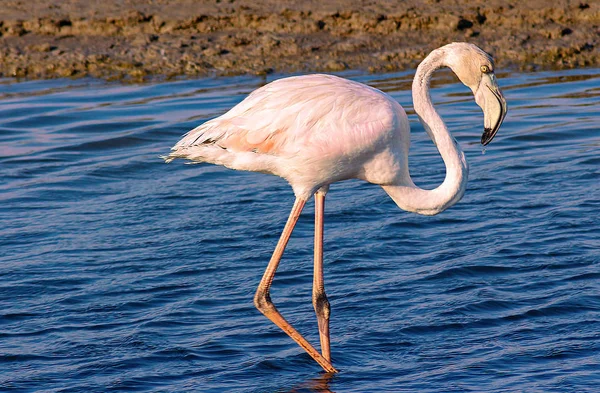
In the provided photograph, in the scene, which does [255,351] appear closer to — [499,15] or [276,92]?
[276,92]

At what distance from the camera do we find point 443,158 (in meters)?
5.55

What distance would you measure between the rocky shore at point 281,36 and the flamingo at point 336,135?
6823 mm

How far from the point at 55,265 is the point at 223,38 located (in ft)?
21.3

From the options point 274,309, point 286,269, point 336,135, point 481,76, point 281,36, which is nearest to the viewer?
point 336,135

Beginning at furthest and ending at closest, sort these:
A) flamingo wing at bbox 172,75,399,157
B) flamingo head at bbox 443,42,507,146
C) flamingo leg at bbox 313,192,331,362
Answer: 1. flamingo leg at bbox 313,192,331,362
2. flamingo head at bbox 443,42,507,146
3. flamingo wing at bbox 172,75,399,157

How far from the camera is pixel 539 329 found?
19.2 ft

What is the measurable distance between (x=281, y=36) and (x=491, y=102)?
773cm

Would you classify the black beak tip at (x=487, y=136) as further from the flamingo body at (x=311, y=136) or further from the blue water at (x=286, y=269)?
the blue water at (x=286, y=269)

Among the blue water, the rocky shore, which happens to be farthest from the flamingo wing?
the rocky shore

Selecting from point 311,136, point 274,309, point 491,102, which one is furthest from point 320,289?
point 491,102

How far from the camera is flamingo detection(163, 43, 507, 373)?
209 inches

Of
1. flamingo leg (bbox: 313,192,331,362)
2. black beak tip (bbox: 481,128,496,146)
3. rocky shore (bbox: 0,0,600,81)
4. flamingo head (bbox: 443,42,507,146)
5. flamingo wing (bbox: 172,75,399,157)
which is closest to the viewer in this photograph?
flamingo wing (bbox: 172,75,399,157)

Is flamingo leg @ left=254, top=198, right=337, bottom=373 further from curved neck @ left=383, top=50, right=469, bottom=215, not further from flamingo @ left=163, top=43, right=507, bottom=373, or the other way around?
curved neck @ left=383, top=50, right=469, bottom=215

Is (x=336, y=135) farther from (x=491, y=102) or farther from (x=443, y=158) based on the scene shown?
(x=491, y=102)
